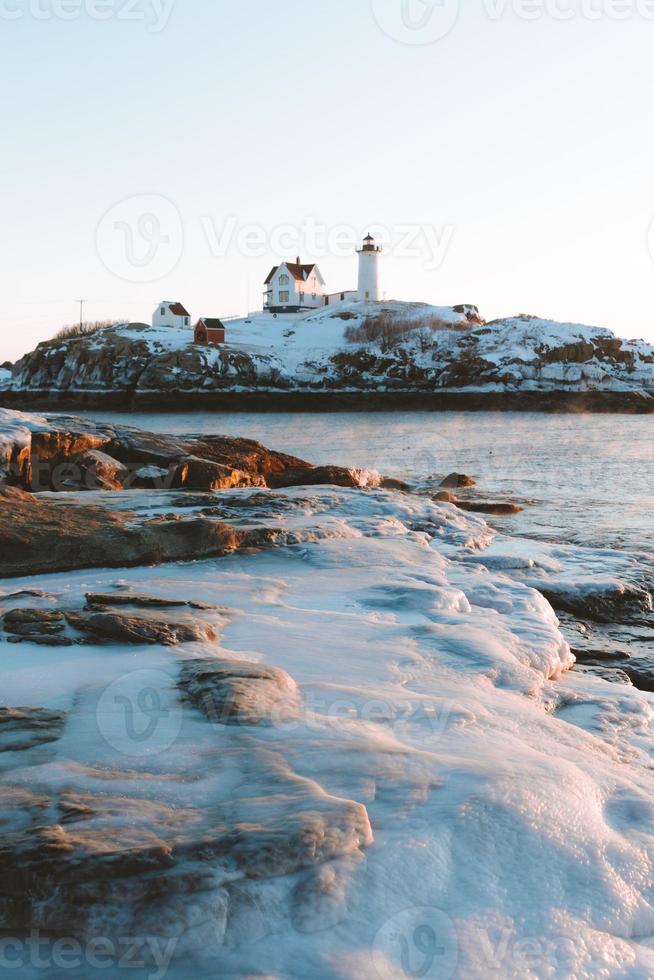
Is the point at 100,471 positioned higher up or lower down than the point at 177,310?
lower down

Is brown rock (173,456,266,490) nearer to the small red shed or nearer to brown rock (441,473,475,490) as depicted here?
brown rock (441,473,475,490)

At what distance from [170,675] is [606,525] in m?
9.90

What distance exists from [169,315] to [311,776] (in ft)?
287

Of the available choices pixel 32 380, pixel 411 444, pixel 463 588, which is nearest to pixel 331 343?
pixel 32 380

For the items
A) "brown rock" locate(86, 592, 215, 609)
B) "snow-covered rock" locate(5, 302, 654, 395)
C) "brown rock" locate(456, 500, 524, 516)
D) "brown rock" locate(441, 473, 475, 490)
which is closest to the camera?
"brown rock" locate(86, 592, 215, 609)

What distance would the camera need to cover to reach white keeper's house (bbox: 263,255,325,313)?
3492 inches

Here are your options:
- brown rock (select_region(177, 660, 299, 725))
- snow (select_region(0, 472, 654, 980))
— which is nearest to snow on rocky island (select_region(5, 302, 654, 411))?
snow (select_region(0, 472, 654, 980))

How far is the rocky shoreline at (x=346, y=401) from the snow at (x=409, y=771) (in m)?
53.9

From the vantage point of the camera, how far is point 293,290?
88.7 metres

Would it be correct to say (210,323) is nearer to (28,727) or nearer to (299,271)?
(299,271)

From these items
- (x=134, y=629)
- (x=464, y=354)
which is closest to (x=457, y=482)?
(x=134, y=629)

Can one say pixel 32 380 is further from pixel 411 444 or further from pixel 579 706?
pixel 579 706

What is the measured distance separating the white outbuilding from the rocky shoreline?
21602mm

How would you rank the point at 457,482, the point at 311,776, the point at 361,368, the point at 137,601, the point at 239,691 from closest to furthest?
the point at 311,776
the point at 239,691
the point at 137,601
the point at 457,482
the point at 361,368
